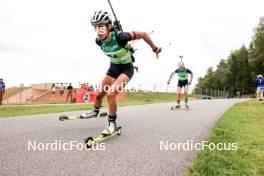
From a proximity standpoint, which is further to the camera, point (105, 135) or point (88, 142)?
point (105, 135)

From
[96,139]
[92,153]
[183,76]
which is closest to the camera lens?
[92,153]

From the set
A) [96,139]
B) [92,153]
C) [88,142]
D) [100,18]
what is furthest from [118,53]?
[92,153]

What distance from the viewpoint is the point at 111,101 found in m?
6.08

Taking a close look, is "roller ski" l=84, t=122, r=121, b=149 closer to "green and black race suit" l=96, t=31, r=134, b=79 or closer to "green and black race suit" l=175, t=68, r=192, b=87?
"green and black race suit" l=96, t=31, r=134, b=79

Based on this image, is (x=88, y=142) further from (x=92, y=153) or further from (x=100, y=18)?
(x=100, y=18)

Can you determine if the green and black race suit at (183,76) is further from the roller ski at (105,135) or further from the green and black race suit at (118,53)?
the roller ski at (105,135)

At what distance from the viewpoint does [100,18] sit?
5832mm

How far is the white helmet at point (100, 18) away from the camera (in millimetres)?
5840

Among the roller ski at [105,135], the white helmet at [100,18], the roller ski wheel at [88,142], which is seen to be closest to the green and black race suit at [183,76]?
the roller ski at [105,135]

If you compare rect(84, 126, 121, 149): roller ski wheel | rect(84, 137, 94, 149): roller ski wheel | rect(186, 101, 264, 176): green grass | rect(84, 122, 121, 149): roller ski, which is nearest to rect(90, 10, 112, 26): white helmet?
rect(84, 122, 121, 149): roller ski

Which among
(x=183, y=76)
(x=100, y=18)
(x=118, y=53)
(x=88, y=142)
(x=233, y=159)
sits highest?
(x=100, y=18)

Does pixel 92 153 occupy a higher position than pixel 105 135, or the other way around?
pixel 105 135

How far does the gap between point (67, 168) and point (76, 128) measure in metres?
3.15

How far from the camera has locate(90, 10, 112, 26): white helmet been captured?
19.2 ft
